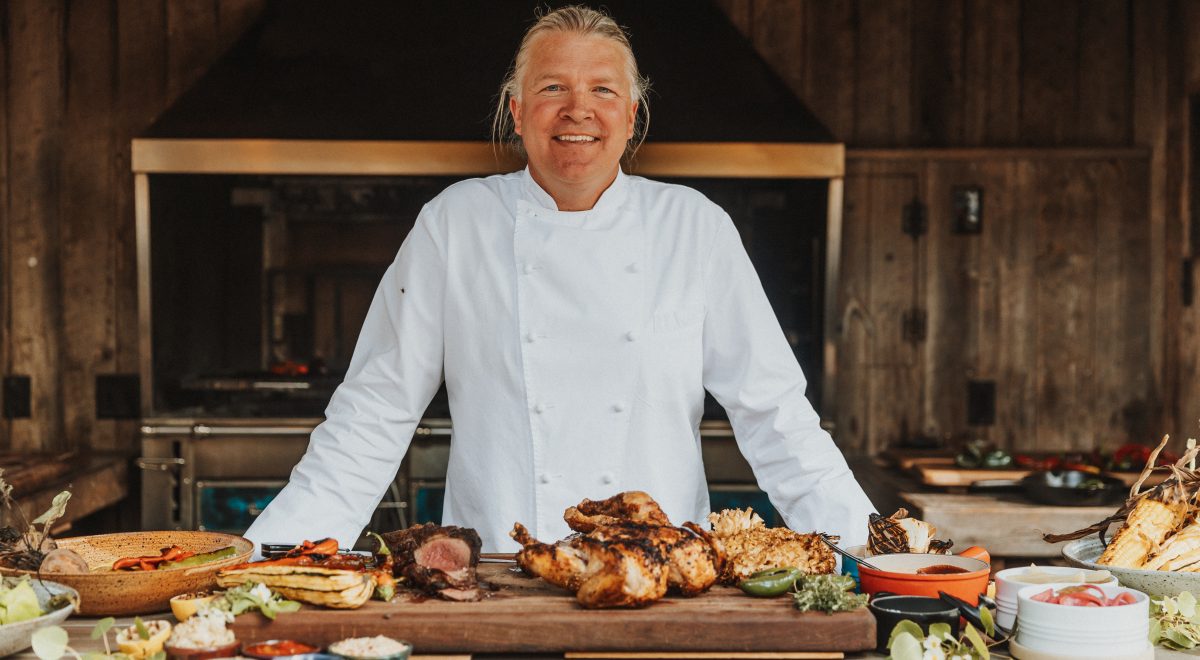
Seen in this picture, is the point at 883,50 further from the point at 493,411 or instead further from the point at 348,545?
the point at 348,545

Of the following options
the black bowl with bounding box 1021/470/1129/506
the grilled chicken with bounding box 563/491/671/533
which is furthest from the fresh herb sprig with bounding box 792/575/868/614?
the black bowl with bounding box 1021/470/1129/506

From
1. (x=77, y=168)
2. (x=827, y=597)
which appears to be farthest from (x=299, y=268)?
(x=827, y=597)

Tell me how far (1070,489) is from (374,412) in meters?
2.09

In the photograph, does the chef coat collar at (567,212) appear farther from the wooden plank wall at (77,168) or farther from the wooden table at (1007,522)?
the wooden plank wall at (77,168)

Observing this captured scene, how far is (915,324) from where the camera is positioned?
4391mm

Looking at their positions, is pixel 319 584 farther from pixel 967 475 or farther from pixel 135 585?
pixel 967 475

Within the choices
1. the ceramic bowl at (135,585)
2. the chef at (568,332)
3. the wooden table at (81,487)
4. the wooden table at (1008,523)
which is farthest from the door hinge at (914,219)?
the ceramic bowl at (135,585)

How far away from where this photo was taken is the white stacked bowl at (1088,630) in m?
1.36

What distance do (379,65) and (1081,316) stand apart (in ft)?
9.16

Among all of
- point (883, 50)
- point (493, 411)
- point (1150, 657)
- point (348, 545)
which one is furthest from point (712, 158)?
point (1150, 657)

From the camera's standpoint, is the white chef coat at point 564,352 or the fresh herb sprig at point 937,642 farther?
the white chef coat at point 564,352

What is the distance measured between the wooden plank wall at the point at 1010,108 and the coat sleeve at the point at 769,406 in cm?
218

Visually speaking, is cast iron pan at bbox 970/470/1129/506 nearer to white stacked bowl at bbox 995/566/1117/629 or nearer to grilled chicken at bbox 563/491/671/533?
white stacked bowl at bbox 995/566/1117/629

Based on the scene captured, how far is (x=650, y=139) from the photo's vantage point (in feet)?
12.2
